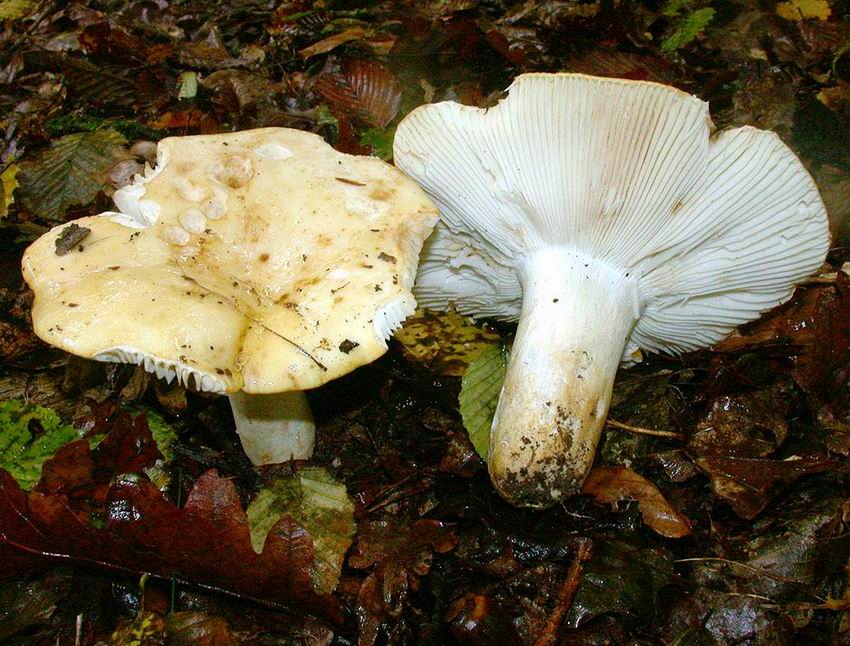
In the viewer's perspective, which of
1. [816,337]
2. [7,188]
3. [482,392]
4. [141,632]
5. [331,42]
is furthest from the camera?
[331,42]

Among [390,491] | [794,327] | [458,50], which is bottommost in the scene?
[390,491]

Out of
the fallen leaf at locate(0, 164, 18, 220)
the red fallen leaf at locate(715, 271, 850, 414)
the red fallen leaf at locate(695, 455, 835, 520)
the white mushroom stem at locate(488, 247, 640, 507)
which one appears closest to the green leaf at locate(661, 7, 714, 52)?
the red fallen leaf at locate(715, 271, 850, 414)

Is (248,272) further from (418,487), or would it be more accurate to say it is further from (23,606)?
(23,606)

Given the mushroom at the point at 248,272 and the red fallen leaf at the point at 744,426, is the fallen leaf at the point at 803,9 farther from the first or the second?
the mushroom at the point at 248,272

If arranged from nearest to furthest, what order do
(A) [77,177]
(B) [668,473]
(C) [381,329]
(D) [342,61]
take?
(C) [381,329] → (B) [668,473] → (A) [77,177] → (D) [342,61]

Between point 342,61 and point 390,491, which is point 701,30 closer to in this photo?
point 342,61

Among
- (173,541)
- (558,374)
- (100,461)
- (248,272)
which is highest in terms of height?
(248,272)

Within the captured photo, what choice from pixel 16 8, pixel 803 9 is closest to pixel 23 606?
pixel 803 9

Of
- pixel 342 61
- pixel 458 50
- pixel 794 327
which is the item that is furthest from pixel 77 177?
pixel 794 327
